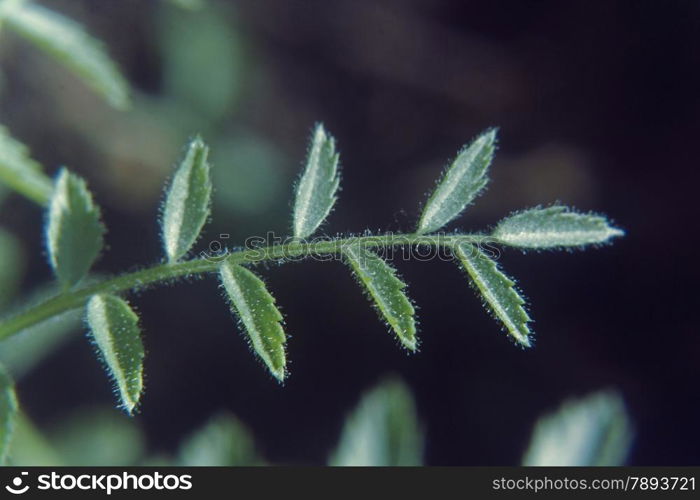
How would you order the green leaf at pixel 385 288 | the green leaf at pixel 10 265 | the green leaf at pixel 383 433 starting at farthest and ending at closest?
the green leaf at pixel 10 265 < the green leaf at pixel 383 433 < the green leaf at pixel 385 288

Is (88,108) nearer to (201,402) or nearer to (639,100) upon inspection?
(201,402)

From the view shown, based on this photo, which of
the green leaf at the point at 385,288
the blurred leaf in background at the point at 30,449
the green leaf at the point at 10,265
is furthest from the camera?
the green leaf at the point at 10,265

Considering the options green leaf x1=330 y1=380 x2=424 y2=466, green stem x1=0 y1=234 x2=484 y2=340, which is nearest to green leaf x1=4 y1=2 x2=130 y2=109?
green stem x1=0 y1=234 x2=484 y2=340

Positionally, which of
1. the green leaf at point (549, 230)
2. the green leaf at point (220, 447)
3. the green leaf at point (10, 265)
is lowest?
the green leaf at point (549, 230)

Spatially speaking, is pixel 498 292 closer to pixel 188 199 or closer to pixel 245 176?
pixel 188 199

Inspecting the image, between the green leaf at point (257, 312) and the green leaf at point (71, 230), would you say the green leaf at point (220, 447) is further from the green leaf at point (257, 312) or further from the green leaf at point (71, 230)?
the green leaf at point (257, 312)

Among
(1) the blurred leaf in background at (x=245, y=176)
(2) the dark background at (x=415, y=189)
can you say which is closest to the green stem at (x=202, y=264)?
(2) the dark background at (x=415, y=189)

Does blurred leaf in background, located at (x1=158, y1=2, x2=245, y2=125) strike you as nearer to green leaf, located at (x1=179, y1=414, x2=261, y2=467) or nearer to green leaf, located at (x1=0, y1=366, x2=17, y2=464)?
green leaf, located at (x1=179, y1=414, x2=261, y2=467)

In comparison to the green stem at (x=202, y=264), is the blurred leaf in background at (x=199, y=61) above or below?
above
